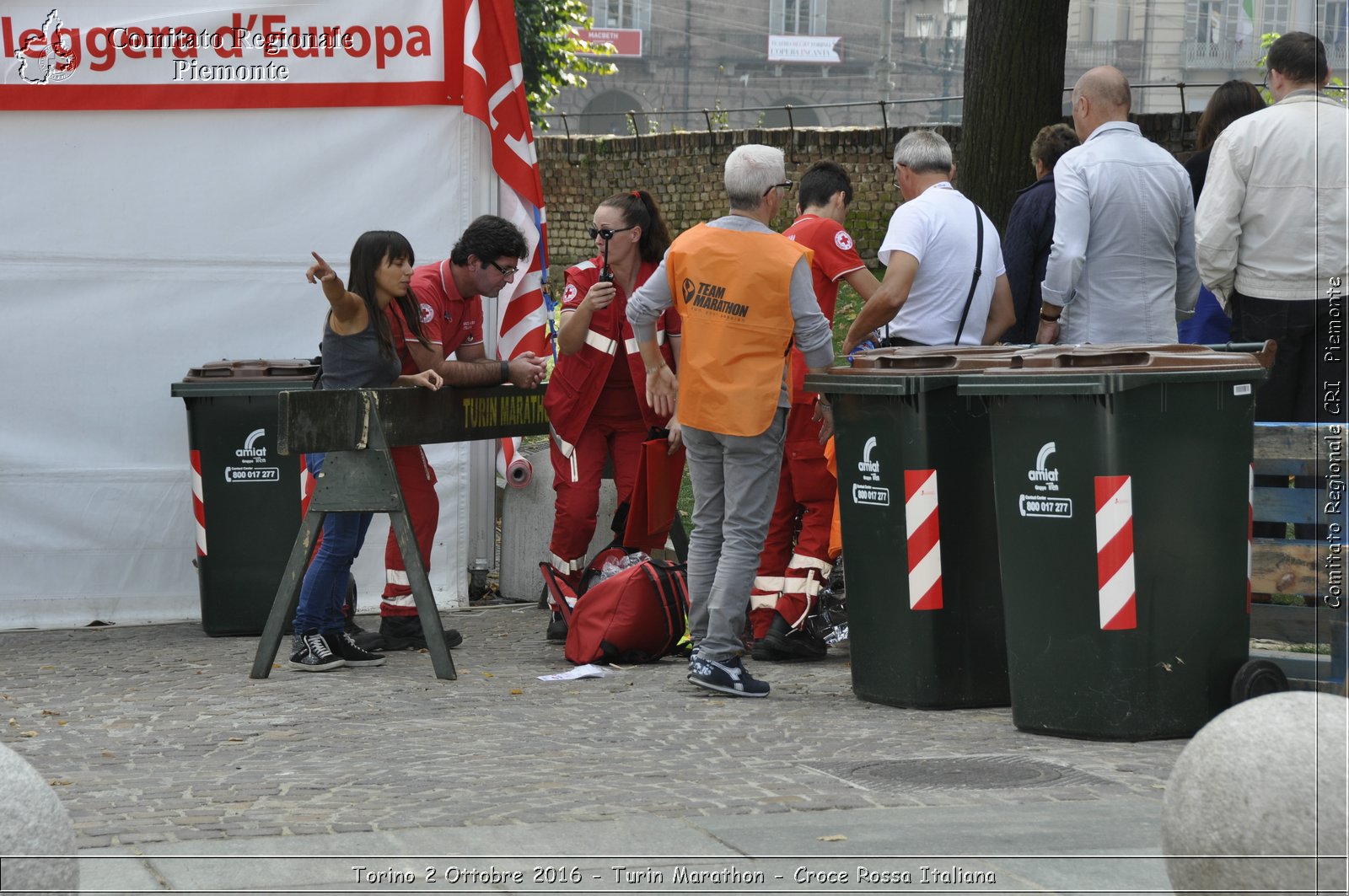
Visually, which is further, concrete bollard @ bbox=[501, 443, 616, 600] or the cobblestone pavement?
concrete bollard @ bbox=[501, 443, 616, 600]

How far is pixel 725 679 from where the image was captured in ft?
20.5

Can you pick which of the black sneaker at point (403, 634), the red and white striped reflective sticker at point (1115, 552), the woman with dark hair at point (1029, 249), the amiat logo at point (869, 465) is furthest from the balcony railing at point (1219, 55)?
the red and white striped reflective sticker at point (1115, 552)

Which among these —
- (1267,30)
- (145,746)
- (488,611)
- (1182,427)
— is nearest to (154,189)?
(488,611)

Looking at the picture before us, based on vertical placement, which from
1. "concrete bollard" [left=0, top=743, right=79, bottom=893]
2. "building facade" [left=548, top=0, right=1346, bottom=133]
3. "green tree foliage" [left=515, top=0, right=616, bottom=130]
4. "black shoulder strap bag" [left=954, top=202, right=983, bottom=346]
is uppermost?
"building facade" [left=548, top=0, right=1346, bottom=133]

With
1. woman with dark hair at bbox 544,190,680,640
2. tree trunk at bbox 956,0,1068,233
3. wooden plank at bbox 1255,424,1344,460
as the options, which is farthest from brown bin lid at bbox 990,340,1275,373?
tree trunk at bbox 956,0,1068,233

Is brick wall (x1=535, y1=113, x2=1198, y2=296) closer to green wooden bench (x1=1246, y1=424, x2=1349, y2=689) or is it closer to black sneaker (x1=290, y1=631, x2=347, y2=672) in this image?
black sneaker (x1=290, y1=631, x2=347, y2=672)

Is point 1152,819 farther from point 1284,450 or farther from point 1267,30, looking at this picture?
point 1267,30

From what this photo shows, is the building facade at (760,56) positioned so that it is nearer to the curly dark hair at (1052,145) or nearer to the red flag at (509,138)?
the red flag at (509,138)

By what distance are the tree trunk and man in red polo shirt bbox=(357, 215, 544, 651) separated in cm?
377

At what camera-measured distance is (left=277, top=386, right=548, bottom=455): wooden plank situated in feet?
21.8

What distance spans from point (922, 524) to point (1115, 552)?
0.82 metres

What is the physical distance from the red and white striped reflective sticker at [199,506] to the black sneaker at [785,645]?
2783 mm

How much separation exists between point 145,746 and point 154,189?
4027 mm

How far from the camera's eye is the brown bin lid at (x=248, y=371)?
8.13 m
